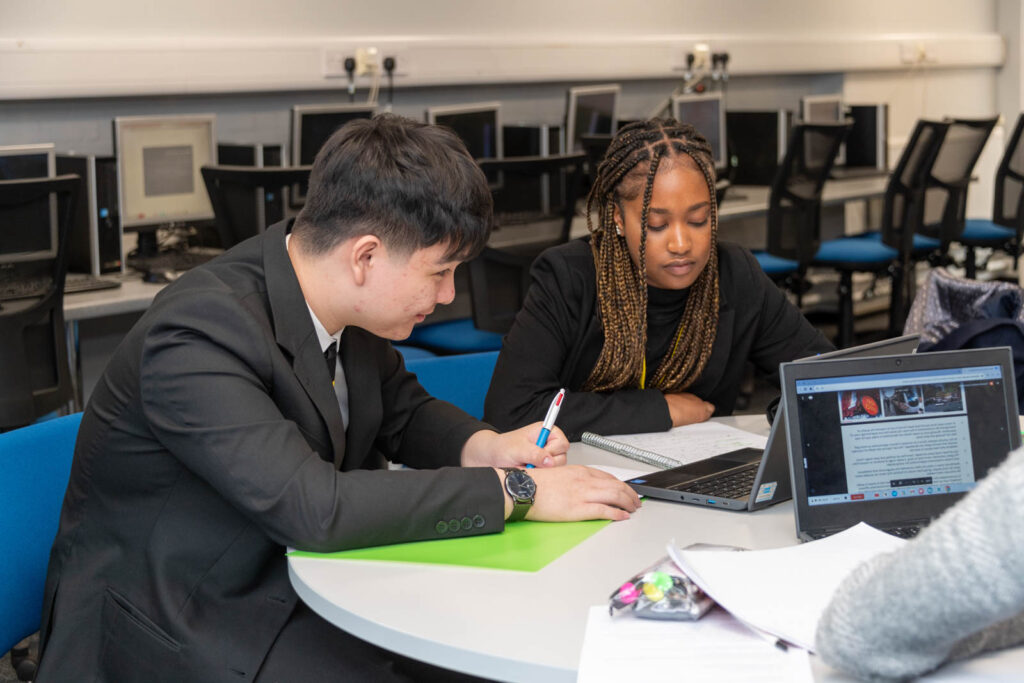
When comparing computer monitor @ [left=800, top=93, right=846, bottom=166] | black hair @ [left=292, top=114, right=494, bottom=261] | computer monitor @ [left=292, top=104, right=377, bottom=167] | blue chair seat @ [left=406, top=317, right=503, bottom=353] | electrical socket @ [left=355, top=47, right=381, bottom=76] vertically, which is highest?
electrical socket @ [left=355, top=47, right=381, bottom=76]

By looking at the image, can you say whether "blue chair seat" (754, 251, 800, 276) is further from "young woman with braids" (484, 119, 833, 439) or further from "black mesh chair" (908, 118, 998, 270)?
"young woman with braids" (484, 119, 833, 439)

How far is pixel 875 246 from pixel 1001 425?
4199 mm

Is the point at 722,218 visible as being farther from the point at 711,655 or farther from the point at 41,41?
the point at 711,655

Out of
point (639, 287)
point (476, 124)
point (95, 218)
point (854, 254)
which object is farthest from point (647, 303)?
point (854, 254)

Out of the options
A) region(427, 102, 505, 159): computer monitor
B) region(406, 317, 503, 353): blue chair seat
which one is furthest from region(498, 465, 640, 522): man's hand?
region(427, 102, 505, 159): computer monitor

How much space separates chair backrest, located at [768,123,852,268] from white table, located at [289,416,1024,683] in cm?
373

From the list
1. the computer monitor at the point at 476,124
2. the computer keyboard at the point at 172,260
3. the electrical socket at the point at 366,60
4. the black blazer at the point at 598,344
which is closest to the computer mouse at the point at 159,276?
the computer keyboard at the point at 172,260

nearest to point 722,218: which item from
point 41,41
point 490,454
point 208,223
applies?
point 208,223

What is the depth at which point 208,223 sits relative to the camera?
13.9 ft

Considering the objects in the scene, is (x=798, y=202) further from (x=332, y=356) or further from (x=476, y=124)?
(x=332, y=356)

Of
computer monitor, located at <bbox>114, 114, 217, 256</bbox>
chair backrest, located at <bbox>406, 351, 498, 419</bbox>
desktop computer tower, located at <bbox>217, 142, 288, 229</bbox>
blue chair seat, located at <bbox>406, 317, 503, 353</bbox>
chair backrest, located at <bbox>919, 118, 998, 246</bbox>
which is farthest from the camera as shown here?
chair backrest, located at <bbox>919, 118, 998, 246</bbox>

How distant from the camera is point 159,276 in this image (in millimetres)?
3684

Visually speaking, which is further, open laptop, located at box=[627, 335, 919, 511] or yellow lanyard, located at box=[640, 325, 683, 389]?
yellow lanyard, located at box=[640, 325, 683, 389]

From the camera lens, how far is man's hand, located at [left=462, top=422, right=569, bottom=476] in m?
1.63
